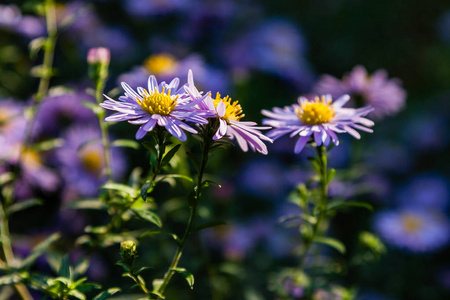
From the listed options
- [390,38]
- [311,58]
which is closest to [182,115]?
[311,58]

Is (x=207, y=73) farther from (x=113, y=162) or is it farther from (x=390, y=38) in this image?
(x=390, y=38)

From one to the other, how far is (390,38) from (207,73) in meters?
1.63

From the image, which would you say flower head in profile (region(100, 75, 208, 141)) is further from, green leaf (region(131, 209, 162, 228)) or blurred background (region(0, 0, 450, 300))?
blurred background (region(0, 0, 450, 300))

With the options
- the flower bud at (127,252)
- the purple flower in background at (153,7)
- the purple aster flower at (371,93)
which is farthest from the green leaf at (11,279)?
the purple flower in background at (153,7)

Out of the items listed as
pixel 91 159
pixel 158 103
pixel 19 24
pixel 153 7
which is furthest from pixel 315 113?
pixel 153 7

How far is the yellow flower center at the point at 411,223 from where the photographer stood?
7.25 ft

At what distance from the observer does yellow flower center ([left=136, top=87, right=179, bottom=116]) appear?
898 mm

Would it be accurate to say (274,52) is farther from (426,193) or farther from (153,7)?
(426,193)

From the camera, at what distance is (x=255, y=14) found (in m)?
3.26

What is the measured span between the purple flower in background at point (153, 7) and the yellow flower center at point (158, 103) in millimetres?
1799

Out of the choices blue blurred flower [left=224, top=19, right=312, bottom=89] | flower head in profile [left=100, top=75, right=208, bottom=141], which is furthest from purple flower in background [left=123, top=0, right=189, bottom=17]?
flower head in profile [left=100, top=75, right=208, bottom=141]

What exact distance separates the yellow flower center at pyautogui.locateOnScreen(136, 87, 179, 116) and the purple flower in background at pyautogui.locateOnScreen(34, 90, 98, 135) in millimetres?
1178

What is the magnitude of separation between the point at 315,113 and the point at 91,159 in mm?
1124

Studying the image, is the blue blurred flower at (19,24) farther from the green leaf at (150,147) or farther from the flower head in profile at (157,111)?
the green leaf at (150,147)
